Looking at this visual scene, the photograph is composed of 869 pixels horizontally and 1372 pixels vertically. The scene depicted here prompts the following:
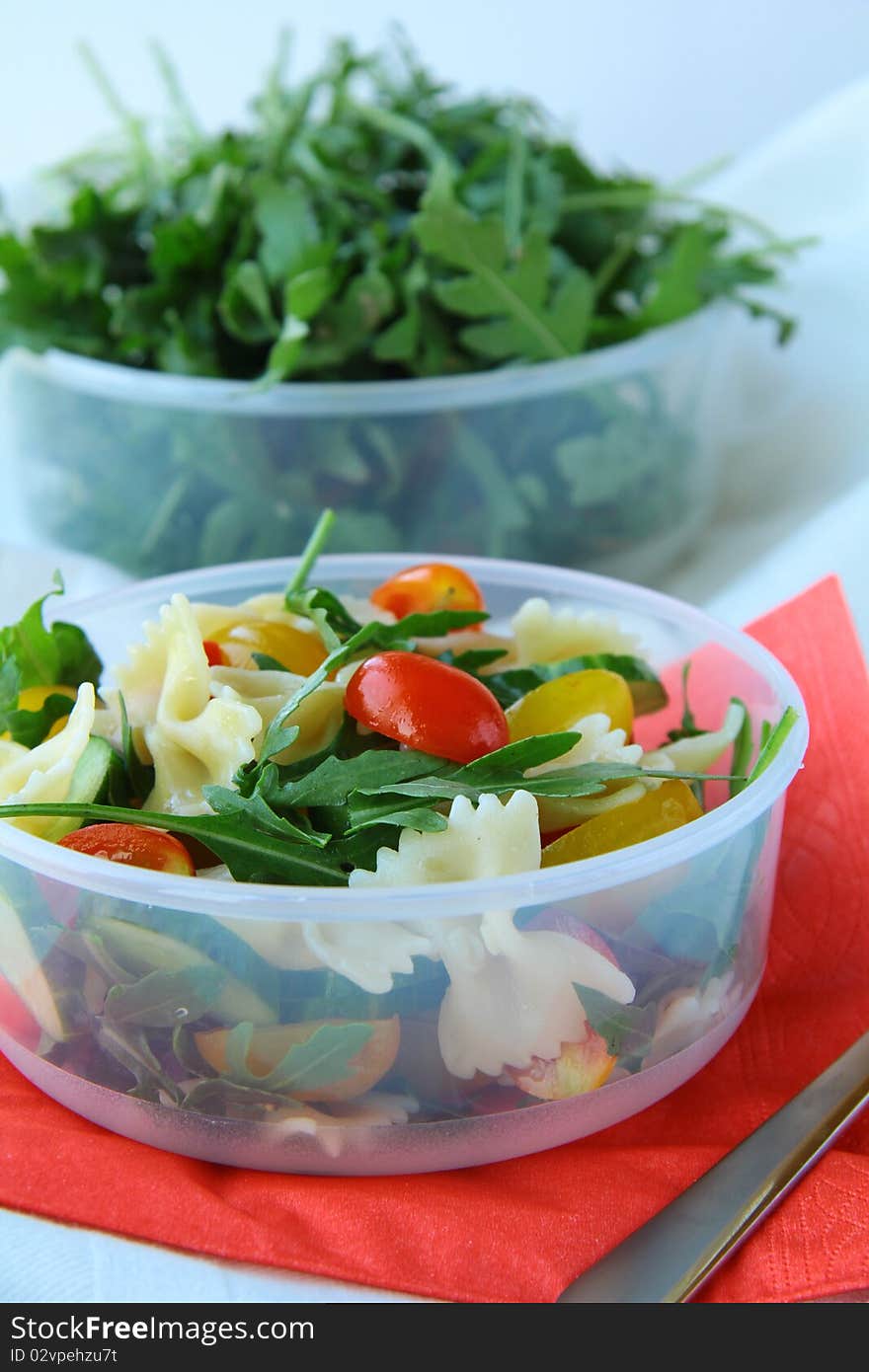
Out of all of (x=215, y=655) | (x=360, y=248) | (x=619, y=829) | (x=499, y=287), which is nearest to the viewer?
(x=619, y=829)

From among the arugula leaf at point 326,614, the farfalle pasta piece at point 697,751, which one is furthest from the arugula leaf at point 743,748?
the arugula leaf at point 326,614

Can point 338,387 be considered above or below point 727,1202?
above

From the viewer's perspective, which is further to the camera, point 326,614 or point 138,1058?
point 326,614

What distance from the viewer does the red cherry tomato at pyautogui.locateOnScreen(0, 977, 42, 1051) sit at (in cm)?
76

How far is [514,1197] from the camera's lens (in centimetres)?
70

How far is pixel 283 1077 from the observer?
0.69 m

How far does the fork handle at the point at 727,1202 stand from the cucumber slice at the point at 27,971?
11.3 inches

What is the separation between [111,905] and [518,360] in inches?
36.3

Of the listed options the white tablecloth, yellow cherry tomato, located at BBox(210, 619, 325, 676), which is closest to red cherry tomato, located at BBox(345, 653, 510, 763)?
yellow cherry tomato, located at BBox(210, 619, 325, 676)

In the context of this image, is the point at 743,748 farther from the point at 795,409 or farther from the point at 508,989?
the point at 795,409

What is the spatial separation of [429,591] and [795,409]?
3.29 feet

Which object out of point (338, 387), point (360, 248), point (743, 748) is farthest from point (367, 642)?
point (360, 248)

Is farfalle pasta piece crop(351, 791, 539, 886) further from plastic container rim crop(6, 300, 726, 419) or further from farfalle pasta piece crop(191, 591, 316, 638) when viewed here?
plastic container rim crop(6, 300, 726, 419)

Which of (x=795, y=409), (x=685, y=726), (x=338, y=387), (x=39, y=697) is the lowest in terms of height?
(x=795, y=409)
